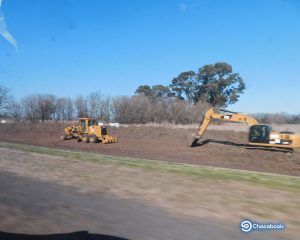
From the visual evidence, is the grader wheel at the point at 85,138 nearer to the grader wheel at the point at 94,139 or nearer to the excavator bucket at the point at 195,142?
the grader wheel at the point at 94,139

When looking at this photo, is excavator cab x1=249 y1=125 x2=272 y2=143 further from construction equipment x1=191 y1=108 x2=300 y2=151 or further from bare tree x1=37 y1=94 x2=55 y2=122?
bare tree x1=37 y1=94 x2=55 y2=122

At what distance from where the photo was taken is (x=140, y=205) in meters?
8.13

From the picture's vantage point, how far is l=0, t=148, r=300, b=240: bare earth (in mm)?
6488

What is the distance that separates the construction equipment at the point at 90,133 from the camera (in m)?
36.6

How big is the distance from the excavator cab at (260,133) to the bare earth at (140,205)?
694 inches

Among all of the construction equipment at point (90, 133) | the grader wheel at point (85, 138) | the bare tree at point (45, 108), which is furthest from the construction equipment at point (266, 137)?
the bare tree at point (45, 108)

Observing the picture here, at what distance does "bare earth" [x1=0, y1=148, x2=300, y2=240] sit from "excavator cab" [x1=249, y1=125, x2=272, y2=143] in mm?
17636

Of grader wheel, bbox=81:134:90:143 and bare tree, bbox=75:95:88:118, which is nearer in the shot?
grader wheel, bbox=81:134:90:143

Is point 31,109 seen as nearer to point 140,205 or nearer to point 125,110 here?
point 125,110

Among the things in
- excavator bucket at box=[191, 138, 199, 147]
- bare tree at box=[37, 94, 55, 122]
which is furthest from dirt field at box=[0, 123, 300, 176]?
bare tree at box=[37, 94, 55, 122]

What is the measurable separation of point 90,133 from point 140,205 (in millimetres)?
29805

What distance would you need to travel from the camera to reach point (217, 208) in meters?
7.69

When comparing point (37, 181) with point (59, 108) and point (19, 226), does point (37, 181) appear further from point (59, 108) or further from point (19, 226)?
point (59, 108)

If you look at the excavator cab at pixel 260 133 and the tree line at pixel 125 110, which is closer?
the excavator cab at pixel 260 133
